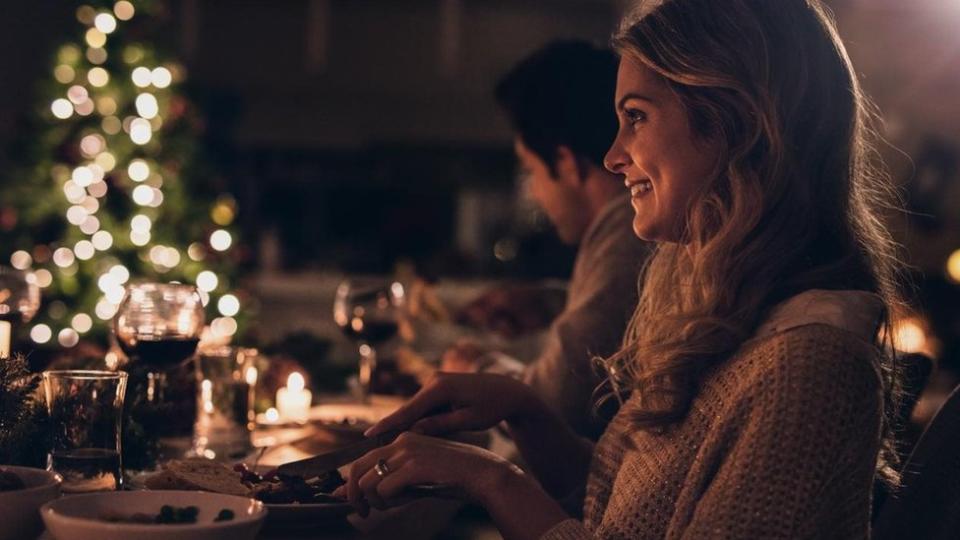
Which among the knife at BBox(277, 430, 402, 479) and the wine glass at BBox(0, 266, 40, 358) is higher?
the wine glass at BBox(0, 266, 40, 358)

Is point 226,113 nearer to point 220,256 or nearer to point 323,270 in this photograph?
point 323,270

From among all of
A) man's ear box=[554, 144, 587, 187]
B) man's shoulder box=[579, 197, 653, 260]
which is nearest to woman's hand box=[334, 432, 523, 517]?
man's shoulder box=[579, 197, 653, 260]

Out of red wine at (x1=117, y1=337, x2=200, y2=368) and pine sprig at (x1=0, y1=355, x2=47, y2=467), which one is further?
red wine at (x1=117, y1=337, x2=200, y2=368)

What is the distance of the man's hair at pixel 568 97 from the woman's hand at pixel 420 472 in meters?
1.02

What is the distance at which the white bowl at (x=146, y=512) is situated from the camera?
2.77ft

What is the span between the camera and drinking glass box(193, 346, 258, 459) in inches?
62.6

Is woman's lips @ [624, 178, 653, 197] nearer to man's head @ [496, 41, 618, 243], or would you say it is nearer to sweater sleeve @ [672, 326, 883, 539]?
sweater sleeve @ [672, 326, 883, 539]

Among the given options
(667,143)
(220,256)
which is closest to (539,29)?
(220,256)

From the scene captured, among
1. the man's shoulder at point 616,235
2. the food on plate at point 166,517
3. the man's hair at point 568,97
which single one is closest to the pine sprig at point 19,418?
the food on plate at point 166,517

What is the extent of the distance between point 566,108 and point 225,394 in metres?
0.83

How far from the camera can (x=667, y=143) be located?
1.16 meters

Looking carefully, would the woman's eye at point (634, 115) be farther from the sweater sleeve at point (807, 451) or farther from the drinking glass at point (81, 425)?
the drinking glass at point (81, 425)

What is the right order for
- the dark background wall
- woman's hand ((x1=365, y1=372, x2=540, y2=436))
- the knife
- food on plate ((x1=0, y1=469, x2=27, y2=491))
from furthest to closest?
the dark background wall, woman's hand ((x1=365, y1=372, x2=540, y2=436)), the knife, food on plate ((x1=0, y1=469, x2=27, y2=491))

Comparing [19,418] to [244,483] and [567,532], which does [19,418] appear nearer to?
[244,483]
